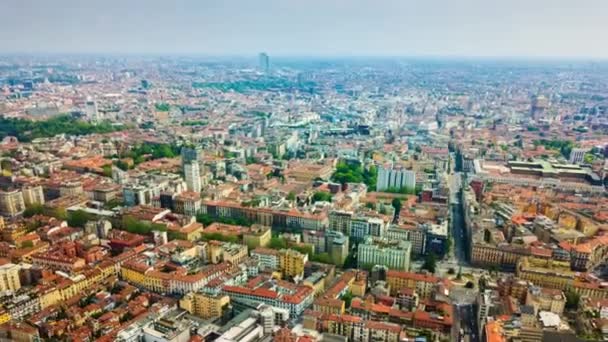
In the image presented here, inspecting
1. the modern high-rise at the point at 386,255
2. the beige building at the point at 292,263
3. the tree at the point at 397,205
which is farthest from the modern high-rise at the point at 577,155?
the beige building at the point at 292,263

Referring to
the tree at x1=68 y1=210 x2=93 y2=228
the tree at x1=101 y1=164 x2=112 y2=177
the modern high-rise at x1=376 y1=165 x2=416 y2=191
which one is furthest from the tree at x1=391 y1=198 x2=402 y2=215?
the tree at x1=101 y1=164 x2=112 y2=177

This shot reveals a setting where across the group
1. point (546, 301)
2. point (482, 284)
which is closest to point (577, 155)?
point (482, 284)

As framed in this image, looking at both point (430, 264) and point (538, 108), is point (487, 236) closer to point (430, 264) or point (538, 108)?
point (430, 264)

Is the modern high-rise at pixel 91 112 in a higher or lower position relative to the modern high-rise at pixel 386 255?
higher

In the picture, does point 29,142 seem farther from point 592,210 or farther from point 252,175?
point 592,210

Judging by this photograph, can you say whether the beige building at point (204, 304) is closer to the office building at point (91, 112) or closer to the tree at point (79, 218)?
the tree at point (79, 218)

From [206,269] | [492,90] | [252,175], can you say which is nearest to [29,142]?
[252,175]
